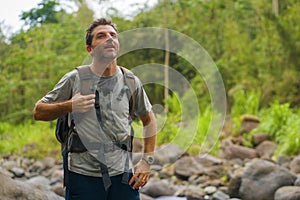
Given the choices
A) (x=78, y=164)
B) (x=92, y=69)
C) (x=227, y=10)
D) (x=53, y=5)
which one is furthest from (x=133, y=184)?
(x=227, y=10)

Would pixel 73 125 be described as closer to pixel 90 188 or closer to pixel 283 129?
pixel 90 188

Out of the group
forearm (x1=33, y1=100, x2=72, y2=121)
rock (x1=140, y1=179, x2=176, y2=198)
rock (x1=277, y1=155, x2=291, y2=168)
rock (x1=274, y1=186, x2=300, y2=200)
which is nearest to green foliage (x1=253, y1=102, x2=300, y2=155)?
rock (x1=277, y1=155, x2=291, y2=168)

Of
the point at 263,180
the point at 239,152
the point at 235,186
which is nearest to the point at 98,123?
the point at 263,180

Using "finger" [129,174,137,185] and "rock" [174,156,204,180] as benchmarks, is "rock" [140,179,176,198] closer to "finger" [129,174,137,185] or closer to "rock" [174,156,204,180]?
"rock" [174,156,204,180]

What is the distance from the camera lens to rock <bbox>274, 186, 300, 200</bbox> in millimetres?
5982

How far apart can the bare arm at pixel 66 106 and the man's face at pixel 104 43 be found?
0.63 ft

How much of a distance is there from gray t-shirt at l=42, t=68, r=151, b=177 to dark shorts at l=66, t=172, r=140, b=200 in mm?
25

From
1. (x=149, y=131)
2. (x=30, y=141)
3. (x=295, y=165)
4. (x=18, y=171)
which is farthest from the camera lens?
(x=30, y=141)

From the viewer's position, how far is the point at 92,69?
2.23 m

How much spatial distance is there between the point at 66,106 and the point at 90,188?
1.10 ft

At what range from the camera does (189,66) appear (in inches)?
683

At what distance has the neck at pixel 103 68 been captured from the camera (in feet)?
7.28

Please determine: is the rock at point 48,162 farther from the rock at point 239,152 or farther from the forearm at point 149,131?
the forearm at point 149,131

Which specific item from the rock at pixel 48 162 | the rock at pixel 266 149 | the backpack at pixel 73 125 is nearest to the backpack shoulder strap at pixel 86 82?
the backpack at pixel 73 125
